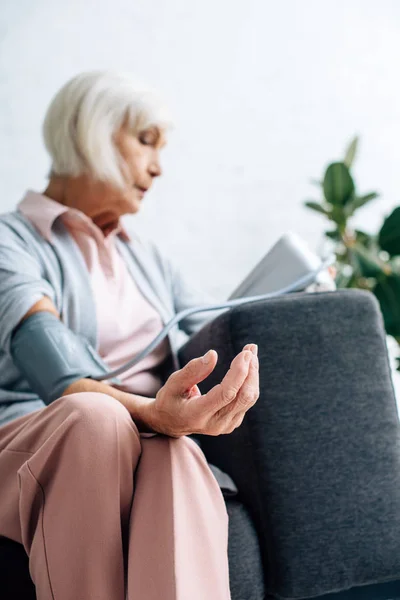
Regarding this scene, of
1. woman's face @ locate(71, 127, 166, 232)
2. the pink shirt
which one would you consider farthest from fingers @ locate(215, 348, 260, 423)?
woman's face @ locate(71, 127, 166, 232)

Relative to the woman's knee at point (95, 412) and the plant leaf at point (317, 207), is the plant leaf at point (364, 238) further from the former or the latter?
the woman's knee at point (95, 412)

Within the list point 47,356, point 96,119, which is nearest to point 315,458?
point 47,356

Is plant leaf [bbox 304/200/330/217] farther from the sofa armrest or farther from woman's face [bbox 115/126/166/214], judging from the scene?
the sofa armrest

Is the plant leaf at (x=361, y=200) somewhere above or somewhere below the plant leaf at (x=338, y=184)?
below

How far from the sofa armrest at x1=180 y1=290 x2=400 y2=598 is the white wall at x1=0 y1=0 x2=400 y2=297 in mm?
1070

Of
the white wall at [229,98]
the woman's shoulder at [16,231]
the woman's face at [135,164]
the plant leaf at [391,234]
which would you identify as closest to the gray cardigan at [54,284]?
the woman's shoulder at [16,231]

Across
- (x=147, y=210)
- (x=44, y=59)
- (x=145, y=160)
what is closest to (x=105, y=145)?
(x=145, y=160)

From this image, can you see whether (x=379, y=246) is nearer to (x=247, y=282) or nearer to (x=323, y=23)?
(x=247, y=282)

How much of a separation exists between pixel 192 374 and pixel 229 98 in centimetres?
158

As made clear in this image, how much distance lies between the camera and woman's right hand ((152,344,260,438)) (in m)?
0.58

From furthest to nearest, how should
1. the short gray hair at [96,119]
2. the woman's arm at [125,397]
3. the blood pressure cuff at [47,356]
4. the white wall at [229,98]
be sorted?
1. the white wall at [229,98]
2. the short gray hair at [96,119]
3. the blood pressure cuff at [47,356]
4. the woman's arm at [125,397]

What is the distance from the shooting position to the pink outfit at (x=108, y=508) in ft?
1.83

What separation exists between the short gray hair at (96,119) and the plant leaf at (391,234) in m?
A: 0.79

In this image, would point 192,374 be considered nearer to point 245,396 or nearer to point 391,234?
point 245,396
